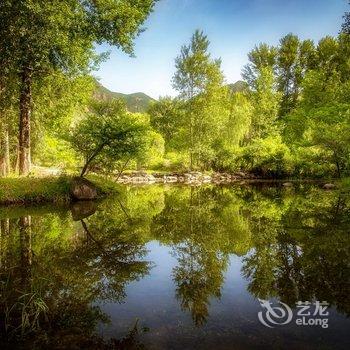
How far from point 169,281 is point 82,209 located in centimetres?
1196

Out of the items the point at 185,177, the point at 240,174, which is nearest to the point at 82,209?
the point at 185,177

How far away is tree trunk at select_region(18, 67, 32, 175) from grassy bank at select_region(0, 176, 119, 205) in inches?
81.9

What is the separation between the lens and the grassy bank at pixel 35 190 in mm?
20034

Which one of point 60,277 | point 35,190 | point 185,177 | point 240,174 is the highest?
point 240,174

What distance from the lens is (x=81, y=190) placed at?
22891mm

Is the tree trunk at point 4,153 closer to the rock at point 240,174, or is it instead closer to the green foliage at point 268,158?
the rock at point 240,174

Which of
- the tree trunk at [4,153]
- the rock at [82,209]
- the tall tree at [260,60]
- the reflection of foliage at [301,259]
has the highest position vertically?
the tall tree at [260,60]

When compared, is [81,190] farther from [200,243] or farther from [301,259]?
[301,259]

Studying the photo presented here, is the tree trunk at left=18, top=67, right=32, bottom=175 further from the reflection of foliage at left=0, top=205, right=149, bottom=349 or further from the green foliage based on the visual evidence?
the green foliage

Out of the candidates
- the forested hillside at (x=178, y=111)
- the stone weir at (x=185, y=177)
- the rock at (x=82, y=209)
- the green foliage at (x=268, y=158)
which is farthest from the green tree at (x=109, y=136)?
the green foliage at (x=268, y=158)

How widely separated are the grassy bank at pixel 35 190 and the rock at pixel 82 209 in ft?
4.53

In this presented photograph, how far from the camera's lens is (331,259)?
8.84 metres

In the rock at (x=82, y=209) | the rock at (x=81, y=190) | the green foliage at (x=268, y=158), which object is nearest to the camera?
the rock at (x=82, y=209)

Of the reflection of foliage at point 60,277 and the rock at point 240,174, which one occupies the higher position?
the rock at point 240,174
